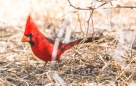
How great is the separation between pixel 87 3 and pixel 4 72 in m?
2.06

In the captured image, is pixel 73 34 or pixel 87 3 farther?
pixel 87 3

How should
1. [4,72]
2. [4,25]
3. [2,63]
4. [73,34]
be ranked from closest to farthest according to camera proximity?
[4,72]
[2,63]
[73,34]
[4,25]

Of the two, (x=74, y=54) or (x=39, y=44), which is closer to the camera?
(x=39, y=44)

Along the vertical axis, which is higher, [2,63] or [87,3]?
[87,3]

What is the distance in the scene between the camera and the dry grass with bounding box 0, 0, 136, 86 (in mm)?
3406

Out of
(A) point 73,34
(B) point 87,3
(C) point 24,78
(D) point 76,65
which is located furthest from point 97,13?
(C) point 24,78

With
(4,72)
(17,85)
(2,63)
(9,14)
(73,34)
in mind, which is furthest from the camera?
(9,14)

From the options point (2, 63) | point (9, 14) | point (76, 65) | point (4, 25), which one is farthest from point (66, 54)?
point (9, 14)

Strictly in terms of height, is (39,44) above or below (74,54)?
above

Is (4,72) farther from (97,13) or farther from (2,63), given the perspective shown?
(97,13)

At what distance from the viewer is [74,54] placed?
3969mm

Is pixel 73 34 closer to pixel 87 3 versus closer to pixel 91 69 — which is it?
pixel 87 3

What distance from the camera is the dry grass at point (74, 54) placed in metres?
3.41

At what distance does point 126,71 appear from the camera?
3.52m
